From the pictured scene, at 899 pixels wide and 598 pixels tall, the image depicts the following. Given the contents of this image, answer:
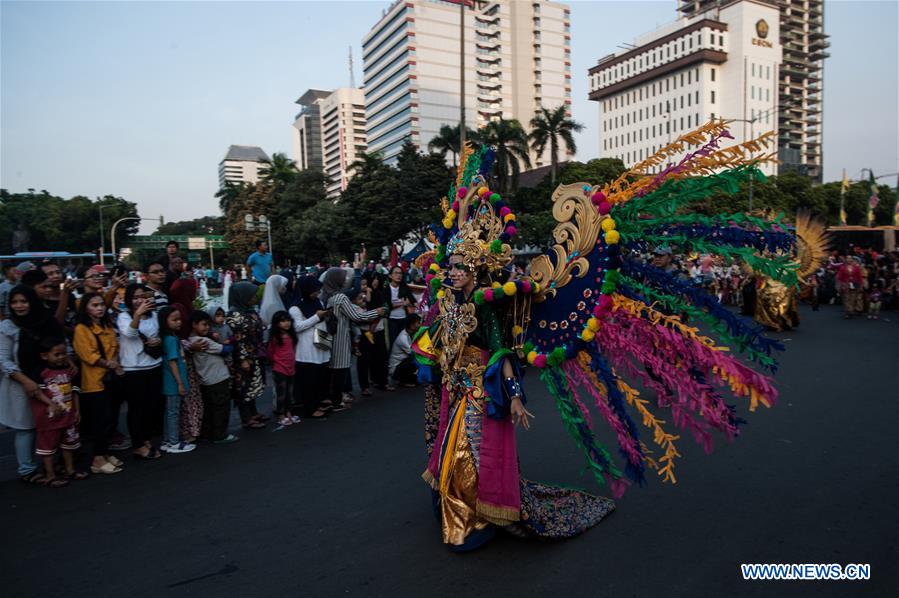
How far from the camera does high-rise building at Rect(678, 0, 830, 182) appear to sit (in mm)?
88750

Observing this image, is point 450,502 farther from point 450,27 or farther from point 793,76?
point 793,76

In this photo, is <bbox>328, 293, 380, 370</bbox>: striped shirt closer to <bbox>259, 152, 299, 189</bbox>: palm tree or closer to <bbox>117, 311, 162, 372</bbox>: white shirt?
<bbox>117, 311, 162, 372</bbox>: white shirt

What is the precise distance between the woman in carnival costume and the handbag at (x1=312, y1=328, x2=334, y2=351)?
2.85 meters

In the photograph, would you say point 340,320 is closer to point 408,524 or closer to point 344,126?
point 408,524

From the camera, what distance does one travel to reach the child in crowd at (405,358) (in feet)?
26.1

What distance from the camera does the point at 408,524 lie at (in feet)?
12.5

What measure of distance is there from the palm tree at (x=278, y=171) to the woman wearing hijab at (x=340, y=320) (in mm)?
44523

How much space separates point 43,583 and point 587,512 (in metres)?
3.33

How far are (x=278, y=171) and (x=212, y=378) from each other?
4743cm

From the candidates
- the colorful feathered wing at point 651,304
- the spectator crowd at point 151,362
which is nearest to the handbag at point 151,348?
the spectator crowd at point 151,362

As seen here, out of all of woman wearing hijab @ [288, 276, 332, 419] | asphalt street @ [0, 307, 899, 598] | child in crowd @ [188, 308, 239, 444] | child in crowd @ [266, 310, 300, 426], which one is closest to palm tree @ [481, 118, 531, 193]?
woman wearing hijab @ [288, 276, 332, 419]

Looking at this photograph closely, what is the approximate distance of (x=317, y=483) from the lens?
4.58m

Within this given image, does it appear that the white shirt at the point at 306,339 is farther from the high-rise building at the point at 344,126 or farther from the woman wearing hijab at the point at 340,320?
the high-rise building at the point at 344,126

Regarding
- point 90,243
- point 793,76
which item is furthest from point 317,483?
point 793,76
